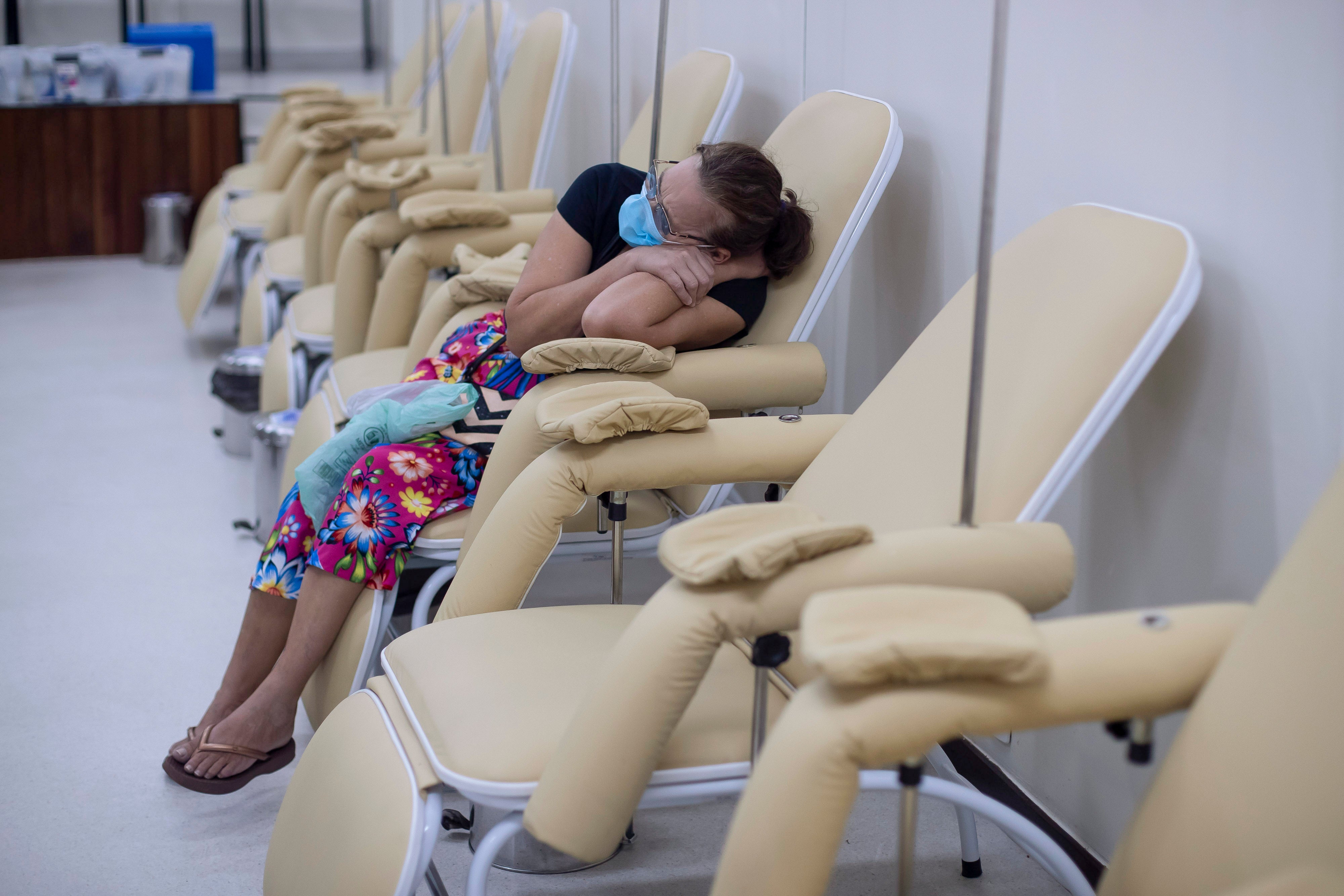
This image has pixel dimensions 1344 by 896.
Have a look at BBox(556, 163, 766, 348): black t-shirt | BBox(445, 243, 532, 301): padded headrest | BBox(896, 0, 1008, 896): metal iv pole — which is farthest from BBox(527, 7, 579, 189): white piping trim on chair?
BBox(896, 0, 1008, 896): metal iv pole

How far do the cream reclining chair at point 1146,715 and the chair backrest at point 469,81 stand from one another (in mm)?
3310

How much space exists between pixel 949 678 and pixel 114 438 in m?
3.38

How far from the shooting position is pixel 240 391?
3514 millimetres

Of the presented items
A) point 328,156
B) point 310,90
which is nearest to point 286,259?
point 328,156

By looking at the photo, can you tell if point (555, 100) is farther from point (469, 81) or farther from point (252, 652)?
point (252, 652)

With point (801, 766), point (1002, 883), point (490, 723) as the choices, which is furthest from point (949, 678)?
point (1002, 883)

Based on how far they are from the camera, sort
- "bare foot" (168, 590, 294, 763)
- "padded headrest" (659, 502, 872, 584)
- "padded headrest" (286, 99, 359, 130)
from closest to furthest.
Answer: "padded headrest" (659, 502, 872, 584) < "bare foot" (168, 590, 294, 763) < "padded headrest" (286, 99, 359, 130)

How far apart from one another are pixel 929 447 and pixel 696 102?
1.35 m

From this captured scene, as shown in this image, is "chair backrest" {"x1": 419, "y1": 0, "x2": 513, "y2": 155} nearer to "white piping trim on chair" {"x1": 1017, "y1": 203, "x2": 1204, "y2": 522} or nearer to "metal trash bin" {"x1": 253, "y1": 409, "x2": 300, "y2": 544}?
"metal trash bin" {"x1": 253, "y1": 409, "x2": 300, "y2": 544}

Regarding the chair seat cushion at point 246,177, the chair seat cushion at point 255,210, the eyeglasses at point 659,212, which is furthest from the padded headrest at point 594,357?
the chair seat cushion at point 246,177

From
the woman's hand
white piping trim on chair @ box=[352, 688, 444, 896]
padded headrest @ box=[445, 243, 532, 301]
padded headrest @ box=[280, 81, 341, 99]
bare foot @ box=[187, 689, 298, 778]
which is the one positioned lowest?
bare foot @ box=[187, 689, 298, 778]

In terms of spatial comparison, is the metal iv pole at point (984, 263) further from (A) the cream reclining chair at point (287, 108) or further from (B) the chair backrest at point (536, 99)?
(A) the cream reclining chair at point (287, 108)

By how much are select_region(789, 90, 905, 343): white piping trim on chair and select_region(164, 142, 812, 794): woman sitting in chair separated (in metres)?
0.06

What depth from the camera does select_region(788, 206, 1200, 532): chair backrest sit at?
1311 millimetres
